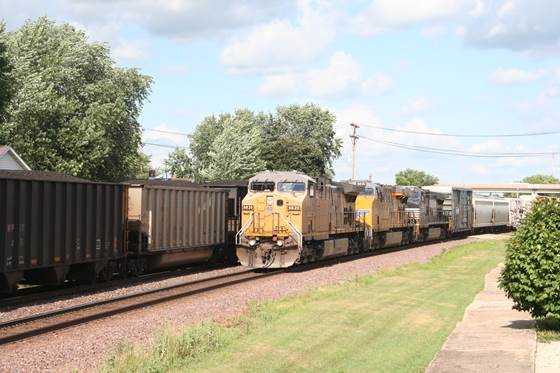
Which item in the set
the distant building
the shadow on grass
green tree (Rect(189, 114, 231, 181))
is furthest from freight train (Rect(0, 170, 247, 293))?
green tree (Rect(189, 114, 231, 181))

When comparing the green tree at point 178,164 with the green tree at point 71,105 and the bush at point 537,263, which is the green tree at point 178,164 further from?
the bush at point 537,263

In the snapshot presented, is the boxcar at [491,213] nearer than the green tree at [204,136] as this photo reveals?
Yes

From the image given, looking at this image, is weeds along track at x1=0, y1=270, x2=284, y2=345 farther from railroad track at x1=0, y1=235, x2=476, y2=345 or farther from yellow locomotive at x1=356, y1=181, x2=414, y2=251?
yellow locomotive at x1=356, y1=181, x2=414, y2=251

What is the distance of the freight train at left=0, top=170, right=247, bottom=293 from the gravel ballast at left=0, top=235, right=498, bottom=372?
1232 mm

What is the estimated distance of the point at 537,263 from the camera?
41.2 feet

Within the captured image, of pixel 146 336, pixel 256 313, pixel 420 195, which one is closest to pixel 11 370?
pixel 146 336

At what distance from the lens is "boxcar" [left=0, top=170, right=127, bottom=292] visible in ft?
57.2

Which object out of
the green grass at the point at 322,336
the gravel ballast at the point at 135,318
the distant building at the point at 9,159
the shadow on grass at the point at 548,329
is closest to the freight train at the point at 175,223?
the gravel ballast at the point at 135,318

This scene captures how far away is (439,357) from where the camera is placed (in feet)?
36.2

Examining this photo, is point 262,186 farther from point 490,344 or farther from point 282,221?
point 490,344

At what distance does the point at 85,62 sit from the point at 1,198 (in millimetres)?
39843

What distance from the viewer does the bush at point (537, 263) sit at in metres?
12.3

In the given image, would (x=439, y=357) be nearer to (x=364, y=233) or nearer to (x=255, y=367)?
(x=255, y=367)

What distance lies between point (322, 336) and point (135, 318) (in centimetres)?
485
